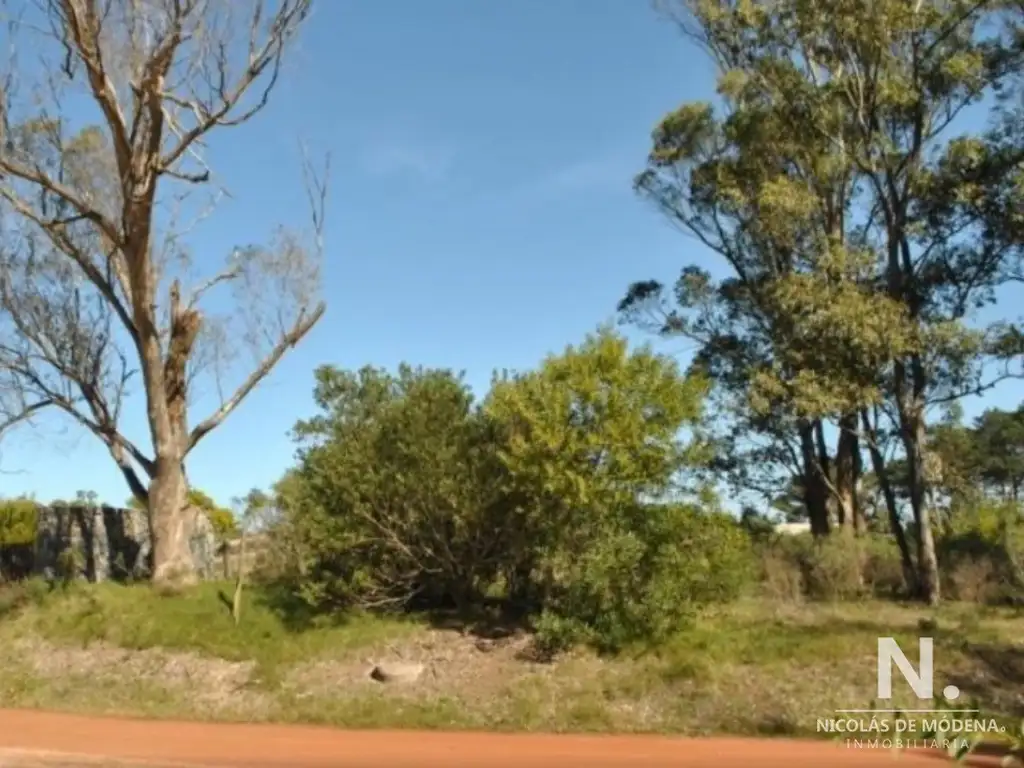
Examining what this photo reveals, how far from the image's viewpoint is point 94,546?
77.1 ft

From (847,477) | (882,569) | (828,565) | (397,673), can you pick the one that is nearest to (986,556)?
(882,569)

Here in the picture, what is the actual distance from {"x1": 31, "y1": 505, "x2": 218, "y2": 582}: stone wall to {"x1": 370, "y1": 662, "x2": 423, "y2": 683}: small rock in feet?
30.5

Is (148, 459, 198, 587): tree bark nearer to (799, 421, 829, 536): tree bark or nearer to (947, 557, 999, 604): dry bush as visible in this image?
(947, 557, 999, 604): dry bush

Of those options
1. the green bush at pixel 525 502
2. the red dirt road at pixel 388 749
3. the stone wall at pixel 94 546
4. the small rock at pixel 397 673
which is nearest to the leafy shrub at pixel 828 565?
the green bush at pixel 525 502

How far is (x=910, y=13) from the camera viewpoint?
20547 millimetres

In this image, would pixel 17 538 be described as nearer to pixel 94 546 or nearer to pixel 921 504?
pixel 94 546

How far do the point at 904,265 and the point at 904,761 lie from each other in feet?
49.7

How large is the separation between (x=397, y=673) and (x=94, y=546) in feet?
37.6

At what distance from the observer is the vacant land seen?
13484mm

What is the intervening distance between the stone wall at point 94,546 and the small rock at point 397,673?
30.5 ft

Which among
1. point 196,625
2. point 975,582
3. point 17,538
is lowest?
point 196,625

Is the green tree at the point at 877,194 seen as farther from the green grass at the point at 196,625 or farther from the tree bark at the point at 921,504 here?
the green grass at the point at 196,625

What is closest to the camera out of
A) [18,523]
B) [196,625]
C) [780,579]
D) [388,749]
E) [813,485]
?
[388,749]

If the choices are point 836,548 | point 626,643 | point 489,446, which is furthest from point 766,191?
point 626,643
